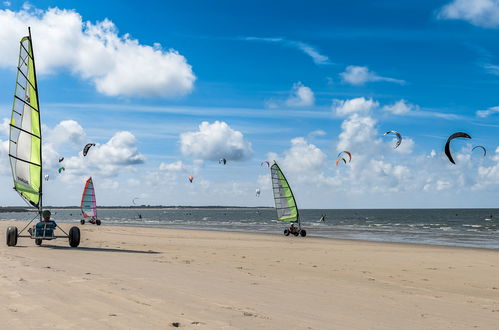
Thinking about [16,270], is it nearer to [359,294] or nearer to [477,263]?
[359,294]

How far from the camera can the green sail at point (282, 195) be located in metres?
36.4

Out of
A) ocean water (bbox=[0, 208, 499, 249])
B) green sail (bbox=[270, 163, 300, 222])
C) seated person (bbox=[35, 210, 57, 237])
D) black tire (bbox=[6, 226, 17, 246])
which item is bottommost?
ocean water (bbox=[0, 208, 499, 249])

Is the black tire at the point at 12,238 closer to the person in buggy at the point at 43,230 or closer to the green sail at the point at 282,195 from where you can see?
the person in buggy at the point at 43,230

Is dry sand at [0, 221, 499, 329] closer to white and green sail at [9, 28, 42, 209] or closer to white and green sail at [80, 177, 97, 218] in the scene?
white and green sail at [9, 28, 42, 209]

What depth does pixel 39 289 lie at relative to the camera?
747 cm

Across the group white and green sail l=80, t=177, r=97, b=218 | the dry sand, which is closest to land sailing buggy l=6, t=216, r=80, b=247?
A: the dry sand

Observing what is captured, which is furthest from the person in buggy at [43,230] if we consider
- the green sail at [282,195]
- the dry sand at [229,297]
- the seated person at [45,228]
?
the green sail at [282,195]

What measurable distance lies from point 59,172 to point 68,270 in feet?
172

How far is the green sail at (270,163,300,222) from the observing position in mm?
36438

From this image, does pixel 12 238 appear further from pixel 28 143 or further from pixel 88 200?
pixel 88 200

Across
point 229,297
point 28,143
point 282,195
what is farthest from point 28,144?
point 282,195

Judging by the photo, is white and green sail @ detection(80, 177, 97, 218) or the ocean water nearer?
the ocean water

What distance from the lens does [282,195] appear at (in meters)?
36.7

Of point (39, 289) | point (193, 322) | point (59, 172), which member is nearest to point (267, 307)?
point (193, 322)
